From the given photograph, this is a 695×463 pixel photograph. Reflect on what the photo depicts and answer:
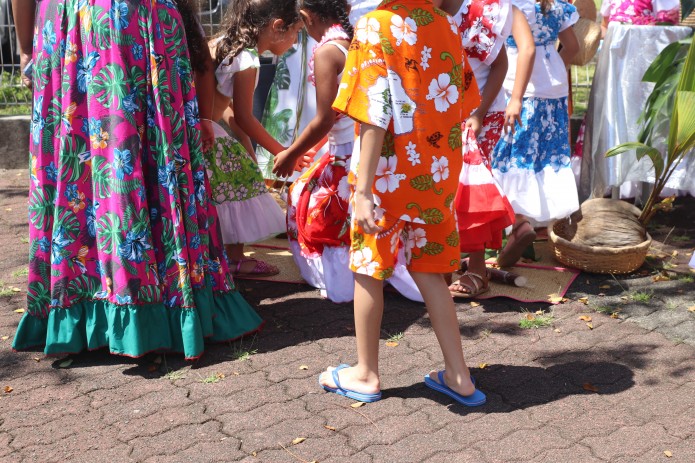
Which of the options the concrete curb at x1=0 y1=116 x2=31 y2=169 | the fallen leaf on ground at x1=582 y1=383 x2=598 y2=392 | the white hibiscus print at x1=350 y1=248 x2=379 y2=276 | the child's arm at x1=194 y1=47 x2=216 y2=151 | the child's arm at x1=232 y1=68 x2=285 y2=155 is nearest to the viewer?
the white hibiscus print at x1=350 y1=248 x2=379 y2=276

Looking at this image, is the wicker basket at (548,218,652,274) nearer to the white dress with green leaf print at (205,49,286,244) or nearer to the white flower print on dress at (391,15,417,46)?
the white dress with green leaf print at (205,49,286,244)

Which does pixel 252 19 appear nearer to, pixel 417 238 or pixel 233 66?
pixel 233 66

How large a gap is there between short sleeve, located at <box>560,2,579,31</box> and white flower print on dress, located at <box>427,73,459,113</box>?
8.24 ft

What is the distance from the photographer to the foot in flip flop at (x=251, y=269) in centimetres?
531

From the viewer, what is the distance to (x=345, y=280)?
16.0ft

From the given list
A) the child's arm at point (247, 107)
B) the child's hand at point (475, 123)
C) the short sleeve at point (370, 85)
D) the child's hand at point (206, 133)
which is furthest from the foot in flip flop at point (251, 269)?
the short sleeve at point (370, 85)

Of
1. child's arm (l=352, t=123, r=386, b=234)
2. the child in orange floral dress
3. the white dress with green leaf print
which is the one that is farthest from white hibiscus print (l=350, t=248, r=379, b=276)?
the white dress with green leaf print

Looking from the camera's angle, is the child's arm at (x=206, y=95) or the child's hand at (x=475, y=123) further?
the child's hand at (x=475, y=123)

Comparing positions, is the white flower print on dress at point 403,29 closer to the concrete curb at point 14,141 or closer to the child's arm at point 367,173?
the child's arm at point 367,173

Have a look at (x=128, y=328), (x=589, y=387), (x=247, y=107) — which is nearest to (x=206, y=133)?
(x=247, y=107)

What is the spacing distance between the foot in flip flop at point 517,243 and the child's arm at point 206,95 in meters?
1.91

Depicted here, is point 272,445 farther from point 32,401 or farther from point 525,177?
point 525,177

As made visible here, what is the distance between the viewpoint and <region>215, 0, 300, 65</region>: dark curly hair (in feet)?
15.3

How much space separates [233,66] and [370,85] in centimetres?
155
